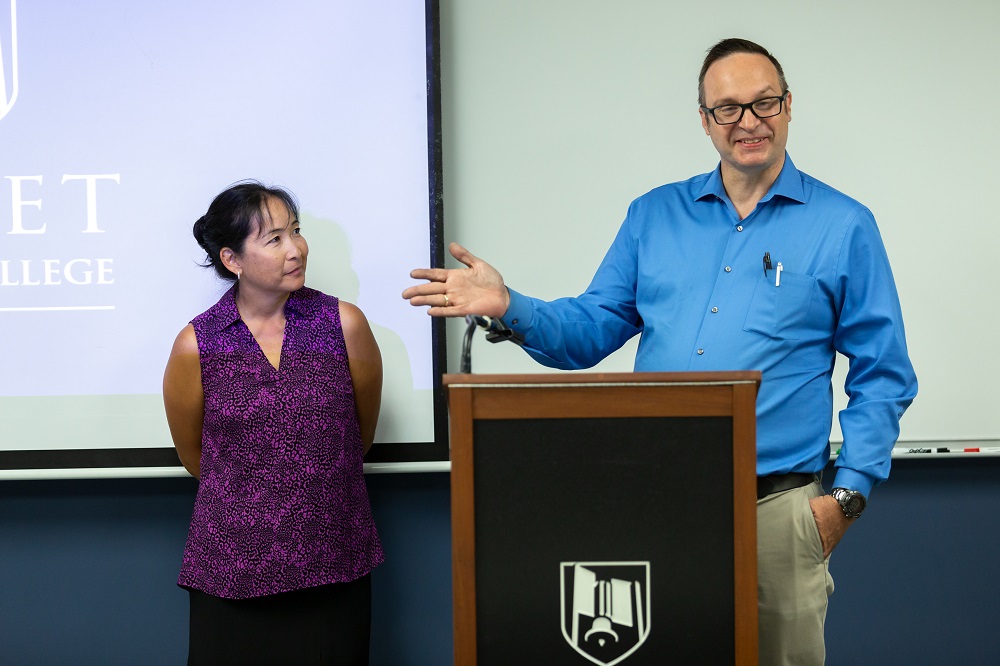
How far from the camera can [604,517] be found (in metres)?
1.11

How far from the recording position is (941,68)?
270cm

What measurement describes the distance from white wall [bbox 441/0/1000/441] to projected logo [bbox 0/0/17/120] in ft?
Answer: 4.18

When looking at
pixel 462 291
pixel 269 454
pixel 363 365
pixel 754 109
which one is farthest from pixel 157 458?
pixel 754 109

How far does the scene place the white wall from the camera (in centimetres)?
269

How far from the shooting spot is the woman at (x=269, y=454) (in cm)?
220

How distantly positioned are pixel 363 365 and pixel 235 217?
510 mm

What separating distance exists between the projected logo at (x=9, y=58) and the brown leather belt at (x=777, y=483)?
2.40 metres

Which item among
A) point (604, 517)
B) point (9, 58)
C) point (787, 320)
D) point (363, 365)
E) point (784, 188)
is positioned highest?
point (9, 58)

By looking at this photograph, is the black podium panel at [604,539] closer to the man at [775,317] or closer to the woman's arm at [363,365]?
the man at [775,317]

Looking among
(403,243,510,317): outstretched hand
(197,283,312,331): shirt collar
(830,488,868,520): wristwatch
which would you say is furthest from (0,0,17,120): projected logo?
(830,488,868,520): wristwatch

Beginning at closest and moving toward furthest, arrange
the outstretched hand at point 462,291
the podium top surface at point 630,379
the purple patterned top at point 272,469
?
the podium top surface at point 630,379 < the outstretched hand at point 462,291 < the purple patterned top at point 272,469

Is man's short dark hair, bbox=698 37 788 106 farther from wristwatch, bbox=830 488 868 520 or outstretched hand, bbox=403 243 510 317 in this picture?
wristwatch, bbox=830 488 868 520

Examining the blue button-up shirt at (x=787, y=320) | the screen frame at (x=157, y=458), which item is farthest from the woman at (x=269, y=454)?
the blue button-up shirt at (x=787, y=320)

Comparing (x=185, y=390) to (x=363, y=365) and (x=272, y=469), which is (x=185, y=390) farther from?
(x=363, y=365)
